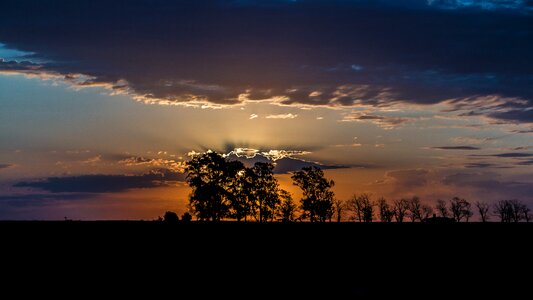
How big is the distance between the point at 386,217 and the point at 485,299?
10458 cm

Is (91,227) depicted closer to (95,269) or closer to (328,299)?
(95,269)

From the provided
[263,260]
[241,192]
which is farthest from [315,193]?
[263,260]

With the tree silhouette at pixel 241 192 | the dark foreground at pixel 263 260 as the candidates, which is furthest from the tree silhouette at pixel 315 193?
the dark foreground at pixel 263 260

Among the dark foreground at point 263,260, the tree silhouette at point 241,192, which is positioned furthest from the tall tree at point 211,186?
the dark foreground at point 263,260

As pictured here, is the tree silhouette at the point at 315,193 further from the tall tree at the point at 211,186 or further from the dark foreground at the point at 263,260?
the dark foreground at the point at 263,260

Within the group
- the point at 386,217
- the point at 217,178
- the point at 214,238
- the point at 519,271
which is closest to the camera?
the point at 519,271

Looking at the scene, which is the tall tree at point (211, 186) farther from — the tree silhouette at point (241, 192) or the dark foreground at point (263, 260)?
the dark foreground at point (263, 260)

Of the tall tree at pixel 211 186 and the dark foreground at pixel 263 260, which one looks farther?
the tall tree at pixel 211 186

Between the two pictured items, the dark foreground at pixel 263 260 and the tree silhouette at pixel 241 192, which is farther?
the tree silhouette at pixel 241 192

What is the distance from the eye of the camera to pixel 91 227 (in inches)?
862

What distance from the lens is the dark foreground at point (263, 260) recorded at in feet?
57.1

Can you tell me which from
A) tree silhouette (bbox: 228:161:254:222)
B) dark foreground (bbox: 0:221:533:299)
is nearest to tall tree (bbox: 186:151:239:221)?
tree silhouette (bbox: 228:161:254:222)

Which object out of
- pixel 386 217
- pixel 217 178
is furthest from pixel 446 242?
pixel 386 217

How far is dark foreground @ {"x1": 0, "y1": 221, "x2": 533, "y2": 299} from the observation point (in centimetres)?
1739
